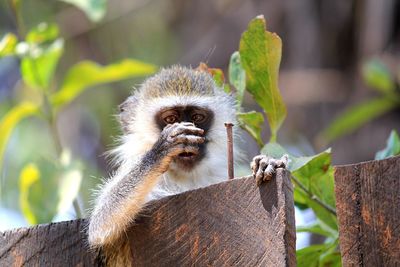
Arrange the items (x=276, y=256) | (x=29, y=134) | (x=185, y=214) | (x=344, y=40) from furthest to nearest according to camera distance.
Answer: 1. (x=29, y=134)
2. (x=344, y=40)
3. (x=185, y=214)
4. (x=276, y=256)

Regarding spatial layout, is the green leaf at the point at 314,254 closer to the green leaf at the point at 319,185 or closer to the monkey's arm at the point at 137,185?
the green leaf at the point at 319,185

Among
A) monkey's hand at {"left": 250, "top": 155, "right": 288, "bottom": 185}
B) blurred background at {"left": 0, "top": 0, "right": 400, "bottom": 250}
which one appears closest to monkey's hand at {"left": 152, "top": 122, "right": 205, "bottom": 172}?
monkey's hand at {"left": 250, "top": 155, "right": 288, "bottom": 185}

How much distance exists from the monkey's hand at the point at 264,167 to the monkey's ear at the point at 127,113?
2.14 m

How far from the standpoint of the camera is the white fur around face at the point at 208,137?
425 cm

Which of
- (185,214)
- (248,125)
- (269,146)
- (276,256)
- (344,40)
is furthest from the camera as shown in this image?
(344,40)

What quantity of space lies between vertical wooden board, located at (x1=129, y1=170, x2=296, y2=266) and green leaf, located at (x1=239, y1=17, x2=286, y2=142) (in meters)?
0.67

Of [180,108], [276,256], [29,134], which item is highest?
[29,134]

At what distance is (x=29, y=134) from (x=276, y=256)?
6.69 meters

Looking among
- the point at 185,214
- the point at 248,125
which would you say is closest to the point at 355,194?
the point at 185,214

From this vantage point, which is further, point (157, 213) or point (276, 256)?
point (157, 213)

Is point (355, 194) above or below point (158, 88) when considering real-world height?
below

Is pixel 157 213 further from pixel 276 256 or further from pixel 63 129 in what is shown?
pixel 63 129

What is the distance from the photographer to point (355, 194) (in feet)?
7.82

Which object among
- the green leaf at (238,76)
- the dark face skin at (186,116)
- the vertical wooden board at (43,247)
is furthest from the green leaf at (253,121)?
the dark face skin at (186,116)
